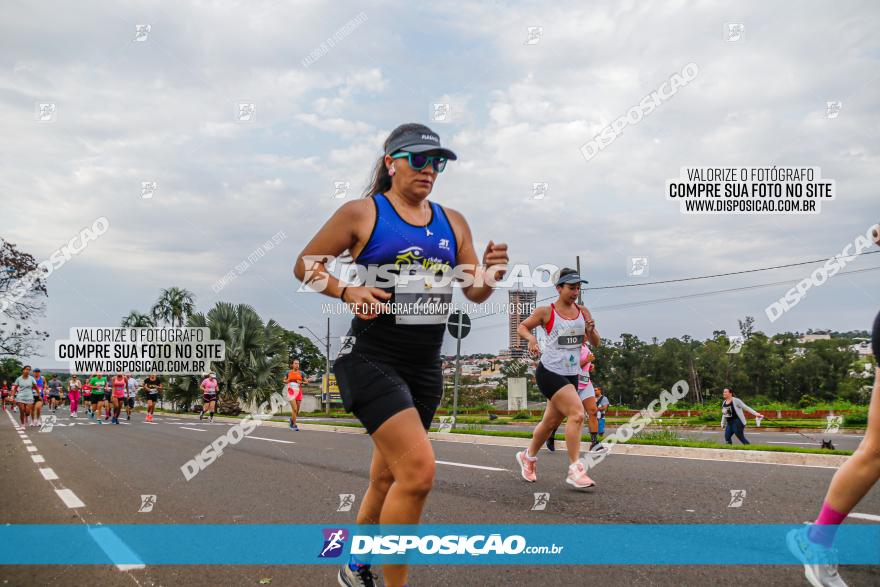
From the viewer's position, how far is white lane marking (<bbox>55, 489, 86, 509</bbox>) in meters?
5.73

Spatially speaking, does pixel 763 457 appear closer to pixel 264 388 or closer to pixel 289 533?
pixel 289 533

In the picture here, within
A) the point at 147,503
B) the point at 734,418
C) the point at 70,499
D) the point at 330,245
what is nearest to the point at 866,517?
the point at 330,245

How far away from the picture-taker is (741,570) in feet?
10.8

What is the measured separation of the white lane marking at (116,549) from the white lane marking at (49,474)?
3.73 meters

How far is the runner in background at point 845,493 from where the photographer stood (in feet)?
9.26

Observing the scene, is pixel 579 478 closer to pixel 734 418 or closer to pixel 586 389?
pixel 586 389

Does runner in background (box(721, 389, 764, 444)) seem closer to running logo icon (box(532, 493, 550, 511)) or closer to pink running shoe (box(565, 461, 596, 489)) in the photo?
pink running shoe (box(565, 461, 596, 489))

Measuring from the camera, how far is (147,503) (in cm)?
569

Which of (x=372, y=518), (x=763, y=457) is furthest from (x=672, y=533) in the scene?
(x=763, y=457)

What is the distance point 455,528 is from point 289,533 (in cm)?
117

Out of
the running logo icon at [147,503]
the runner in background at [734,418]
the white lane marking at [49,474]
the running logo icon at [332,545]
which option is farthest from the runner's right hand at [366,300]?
the runner in background at [734,418]

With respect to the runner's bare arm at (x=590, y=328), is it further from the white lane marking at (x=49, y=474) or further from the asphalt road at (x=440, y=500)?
the white lane marking at (x=49, y=474)

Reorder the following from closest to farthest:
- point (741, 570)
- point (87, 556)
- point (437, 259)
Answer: point (437, 259)
point (741, 570)
point (87, 556)

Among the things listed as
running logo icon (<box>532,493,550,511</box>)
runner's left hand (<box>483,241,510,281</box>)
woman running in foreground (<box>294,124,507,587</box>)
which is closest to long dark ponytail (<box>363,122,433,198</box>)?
woman running in foreground (<box>294,124,507,587</box>)
